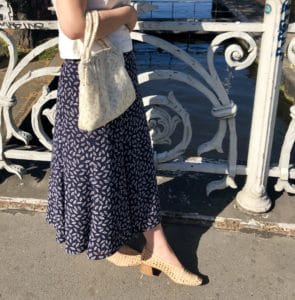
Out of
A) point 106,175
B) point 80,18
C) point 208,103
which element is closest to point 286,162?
point 106,175

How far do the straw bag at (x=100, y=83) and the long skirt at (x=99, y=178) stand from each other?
0.39 ft

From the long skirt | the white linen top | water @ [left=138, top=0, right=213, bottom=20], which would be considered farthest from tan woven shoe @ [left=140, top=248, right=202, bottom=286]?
water @ [left=138, top=0, right=213, bottom=20]

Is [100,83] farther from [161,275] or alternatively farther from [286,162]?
[286,162]

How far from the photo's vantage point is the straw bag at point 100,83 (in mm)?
1643

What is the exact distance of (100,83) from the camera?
172 cm

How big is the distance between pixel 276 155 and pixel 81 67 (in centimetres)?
381

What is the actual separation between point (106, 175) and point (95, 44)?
0.60 m

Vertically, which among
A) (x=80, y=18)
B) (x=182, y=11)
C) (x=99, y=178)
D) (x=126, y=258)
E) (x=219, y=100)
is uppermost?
(x=80, y=18)

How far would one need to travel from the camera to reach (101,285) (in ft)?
7.45

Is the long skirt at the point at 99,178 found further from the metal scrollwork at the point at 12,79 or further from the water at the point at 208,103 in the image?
the water at the point at 208,103

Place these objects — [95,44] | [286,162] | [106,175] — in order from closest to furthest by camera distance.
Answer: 1. [95,44]
2. [106,175]
3. [286,162]

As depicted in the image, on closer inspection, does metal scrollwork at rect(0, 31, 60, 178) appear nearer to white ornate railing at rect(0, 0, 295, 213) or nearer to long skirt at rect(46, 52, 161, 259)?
white ornate railing at rect(0, 0, 295, 213)

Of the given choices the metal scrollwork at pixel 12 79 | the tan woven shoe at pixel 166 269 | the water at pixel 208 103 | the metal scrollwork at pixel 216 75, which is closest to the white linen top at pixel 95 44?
the metal scrollwork at pixel 216 75

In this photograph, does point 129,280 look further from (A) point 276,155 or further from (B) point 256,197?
(A) point 276,155
